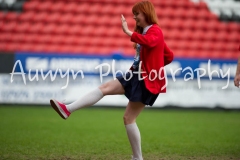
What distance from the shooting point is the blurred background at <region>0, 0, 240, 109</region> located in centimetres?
1104

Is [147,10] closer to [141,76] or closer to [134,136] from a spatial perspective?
[141,76]

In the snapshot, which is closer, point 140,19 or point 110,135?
point 140,19

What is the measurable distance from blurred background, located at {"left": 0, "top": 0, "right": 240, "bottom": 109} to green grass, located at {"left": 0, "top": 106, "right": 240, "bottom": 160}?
0.50 meters

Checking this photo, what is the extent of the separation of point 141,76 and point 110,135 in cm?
286

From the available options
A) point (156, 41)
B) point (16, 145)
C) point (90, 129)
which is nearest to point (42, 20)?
point (90, 129)

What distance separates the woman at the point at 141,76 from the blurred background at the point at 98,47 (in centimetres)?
607

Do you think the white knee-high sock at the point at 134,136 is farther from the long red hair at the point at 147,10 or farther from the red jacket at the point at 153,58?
the long red hair at the point at 147,10

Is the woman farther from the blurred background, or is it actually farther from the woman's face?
the blurred background

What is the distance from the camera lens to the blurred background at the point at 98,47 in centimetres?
1104

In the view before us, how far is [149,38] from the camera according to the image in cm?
416

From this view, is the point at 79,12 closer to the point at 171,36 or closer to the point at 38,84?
the point at 171,36

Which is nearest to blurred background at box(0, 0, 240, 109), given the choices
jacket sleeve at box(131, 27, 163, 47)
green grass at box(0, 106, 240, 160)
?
green grass at box(0, 106, 240, 160)

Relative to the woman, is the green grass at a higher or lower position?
lower

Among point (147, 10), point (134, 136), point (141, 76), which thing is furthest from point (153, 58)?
point (134, 136)
